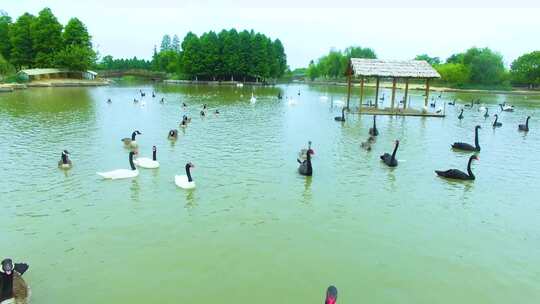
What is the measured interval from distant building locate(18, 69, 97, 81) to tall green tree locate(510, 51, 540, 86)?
88807mm

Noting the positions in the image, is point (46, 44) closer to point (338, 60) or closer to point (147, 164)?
point (147, 164)

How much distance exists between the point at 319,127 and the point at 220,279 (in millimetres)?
20909

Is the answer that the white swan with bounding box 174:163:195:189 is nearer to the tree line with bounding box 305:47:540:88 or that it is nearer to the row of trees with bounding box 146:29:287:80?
the tree line with bounding box 305:47:540:88

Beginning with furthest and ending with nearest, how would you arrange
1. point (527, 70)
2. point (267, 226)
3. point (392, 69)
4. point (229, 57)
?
point (229, 57) → point (527, 70) → point (392, 69) → point (267, 226)

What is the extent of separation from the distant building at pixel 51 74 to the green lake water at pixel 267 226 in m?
52.9

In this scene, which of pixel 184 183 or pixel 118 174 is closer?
pixel 184 183

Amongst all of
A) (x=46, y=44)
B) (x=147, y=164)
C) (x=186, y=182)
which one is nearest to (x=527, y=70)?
(x=46, y=44)

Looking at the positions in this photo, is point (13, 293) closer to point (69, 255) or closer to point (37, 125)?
point (69, 255)

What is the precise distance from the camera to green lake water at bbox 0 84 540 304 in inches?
323

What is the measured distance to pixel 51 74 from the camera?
75.5 meters

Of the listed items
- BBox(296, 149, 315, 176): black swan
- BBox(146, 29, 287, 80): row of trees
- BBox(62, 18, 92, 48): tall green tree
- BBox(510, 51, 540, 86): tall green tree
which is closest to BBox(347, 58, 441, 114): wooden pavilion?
BBox(296, 149, 315, 176): black swan

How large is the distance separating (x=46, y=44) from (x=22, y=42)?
190 inches

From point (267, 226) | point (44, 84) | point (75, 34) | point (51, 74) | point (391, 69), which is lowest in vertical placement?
point (267, 226)

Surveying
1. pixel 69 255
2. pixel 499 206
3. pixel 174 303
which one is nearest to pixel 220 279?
pixel 174 303
